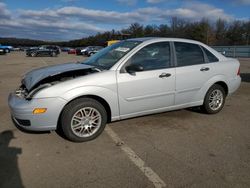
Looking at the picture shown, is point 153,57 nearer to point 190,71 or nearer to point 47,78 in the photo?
point 190,71

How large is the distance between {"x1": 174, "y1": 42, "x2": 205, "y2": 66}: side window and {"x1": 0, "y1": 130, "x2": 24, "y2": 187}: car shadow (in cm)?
327

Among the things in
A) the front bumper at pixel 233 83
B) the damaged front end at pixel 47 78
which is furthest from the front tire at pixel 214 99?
the damaged front end at pixel 47 78

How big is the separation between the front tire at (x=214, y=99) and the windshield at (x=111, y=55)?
194 centimetres

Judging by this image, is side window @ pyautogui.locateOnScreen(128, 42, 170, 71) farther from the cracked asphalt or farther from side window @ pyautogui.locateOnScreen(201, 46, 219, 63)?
the cracked asphalt

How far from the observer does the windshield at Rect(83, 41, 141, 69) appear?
15.4 ft

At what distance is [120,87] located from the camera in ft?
14.5

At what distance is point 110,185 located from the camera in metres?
3.05

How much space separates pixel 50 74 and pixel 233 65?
3.93 meters

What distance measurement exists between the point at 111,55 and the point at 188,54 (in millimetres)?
1549

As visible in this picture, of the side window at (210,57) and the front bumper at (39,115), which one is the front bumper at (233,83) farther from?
the front bumper at (39,115)

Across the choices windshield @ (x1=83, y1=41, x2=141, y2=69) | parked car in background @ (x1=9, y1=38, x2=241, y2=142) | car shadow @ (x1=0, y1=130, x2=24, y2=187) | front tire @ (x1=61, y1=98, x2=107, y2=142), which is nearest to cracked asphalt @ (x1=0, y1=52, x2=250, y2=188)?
car shadow @ (x1=0, y1=130, x2=24, y2=187)

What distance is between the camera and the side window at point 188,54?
16.9 feet

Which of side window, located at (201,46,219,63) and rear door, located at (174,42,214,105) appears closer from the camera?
rear door, located at (174,42,214,105)

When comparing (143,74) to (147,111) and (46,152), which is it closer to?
(147,111)
